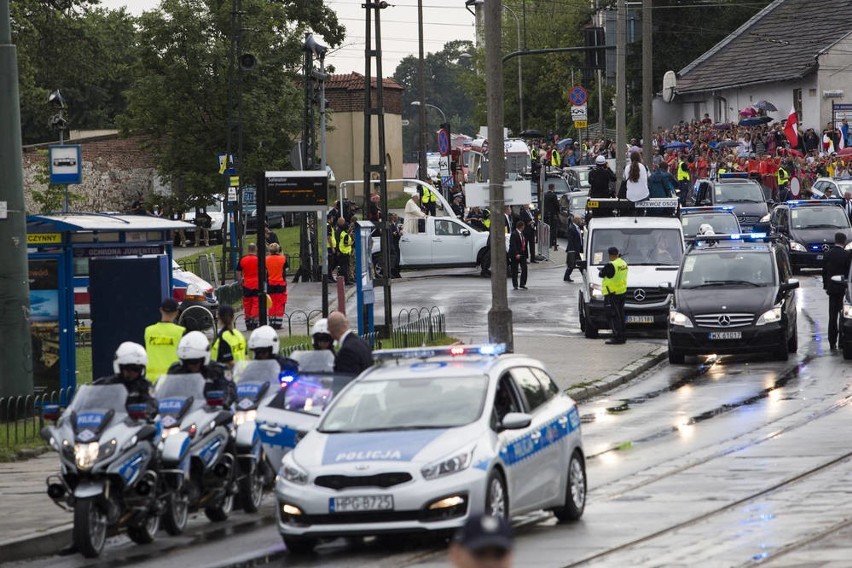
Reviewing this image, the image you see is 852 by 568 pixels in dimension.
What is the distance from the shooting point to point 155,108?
2112 inches

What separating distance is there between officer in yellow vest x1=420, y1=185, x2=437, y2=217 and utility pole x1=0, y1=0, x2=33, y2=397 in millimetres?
29680

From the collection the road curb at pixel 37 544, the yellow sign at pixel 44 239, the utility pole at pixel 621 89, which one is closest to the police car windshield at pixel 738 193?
the utility pole at pixel 621 89

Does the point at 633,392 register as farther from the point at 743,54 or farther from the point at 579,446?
the point at 743,54

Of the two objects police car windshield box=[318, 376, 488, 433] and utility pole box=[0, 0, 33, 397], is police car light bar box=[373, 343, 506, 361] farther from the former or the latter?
utility pole box=[0, 0, 33, 397]

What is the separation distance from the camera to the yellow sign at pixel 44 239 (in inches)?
822

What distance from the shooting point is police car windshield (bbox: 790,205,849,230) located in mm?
44031

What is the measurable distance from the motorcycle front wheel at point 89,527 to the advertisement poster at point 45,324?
8637 mm

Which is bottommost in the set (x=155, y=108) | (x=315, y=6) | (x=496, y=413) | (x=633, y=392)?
(x=633, y=392)

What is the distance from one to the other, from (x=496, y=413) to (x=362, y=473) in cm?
133

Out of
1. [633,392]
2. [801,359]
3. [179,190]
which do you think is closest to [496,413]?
[633,392]

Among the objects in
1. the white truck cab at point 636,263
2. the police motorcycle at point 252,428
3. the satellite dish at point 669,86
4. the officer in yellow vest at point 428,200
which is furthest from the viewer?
the satellite dish at point 669,86

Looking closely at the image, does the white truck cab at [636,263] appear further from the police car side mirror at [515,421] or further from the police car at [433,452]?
the police car side mirror at [515,421]

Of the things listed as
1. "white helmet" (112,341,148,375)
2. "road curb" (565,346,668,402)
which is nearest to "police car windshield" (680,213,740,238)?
"road curb" (565,346,668,402)

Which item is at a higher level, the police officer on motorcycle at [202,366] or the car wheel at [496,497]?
the police officer on motorcycle at [202,366]
